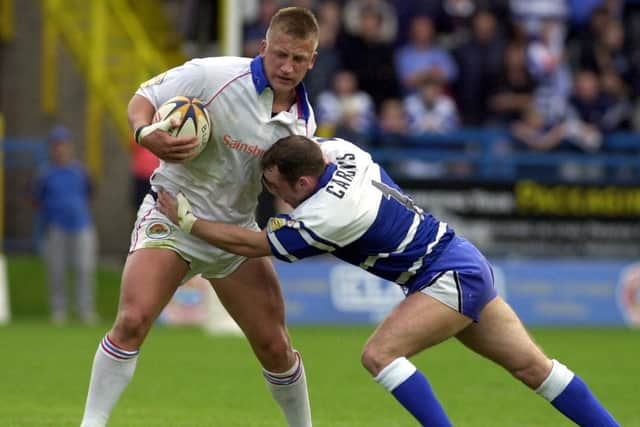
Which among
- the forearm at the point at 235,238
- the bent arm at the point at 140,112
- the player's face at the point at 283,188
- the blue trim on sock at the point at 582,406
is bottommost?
the blue trim on sock at the point at 582,406

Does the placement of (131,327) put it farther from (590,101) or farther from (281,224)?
(590,101)

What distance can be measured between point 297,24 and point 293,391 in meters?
2.05

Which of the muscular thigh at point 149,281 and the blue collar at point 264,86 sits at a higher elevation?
the blue collar at point 264,86

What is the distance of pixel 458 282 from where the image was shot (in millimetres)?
6840

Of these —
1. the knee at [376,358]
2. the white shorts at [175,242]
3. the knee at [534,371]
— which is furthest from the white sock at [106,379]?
the knee at [534,371]

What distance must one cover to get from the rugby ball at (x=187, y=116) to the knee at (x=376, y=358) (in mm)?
1339

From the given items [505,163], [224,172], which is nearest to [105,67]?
[505,163]

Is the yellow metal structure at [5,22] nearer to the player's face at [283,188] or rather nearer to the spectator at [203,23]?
the spectator at [203,23]

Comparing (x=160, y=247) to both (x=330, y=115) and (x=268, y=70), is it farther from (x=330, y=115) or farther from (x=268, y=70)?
(x=330, y=115)

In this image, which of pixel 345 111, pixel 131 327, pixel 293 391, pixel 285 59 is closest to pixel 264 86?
pixel 285 59

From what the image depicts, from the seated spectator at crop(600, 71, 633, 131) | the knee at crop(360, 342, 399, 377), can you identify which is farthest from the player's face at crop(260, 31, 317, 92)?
the seated spectator at crop(600, 71, 633, 131)

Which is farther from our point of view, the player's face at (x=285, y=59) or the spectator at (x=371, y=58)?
the spectator at (x=371, y=58)

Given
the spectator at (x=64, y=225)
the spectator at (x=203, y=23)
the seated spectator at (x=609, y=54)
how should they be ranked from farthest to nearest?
1. the seated spectator at (x=609, y=54)
2. the spectator at (x=64, y=225)
3. the spectator at (x=203, y=23)

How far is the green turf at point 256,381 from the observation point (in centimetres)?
916
